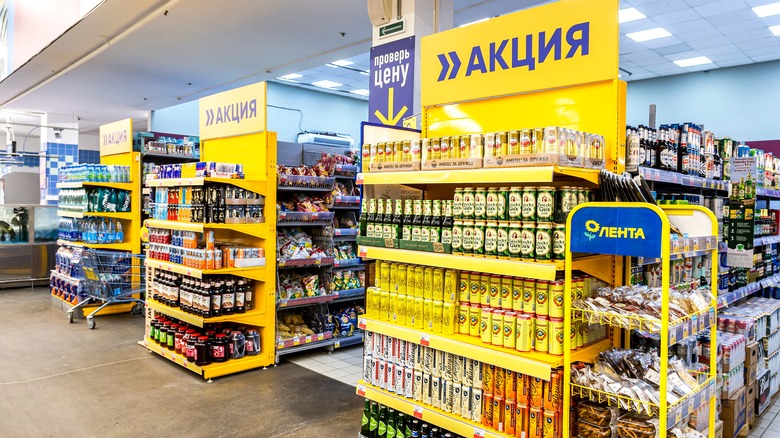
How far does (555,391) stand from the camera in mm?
2484

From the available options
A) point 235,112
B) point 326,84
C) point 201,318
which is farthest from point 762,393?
point 326,84

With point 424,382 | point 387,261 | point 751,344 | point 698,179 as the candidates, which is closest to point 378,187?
point 387,261

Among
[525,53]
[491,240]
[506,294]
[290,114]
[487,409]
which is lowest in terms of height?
[487,409]

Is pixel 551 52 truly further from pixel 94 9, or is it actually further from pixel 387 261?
pixel 94 9

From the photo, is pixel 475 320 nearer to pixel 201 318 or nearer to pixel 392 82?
pixel 392 82

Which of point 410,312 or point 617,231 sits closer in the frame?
point 617,231

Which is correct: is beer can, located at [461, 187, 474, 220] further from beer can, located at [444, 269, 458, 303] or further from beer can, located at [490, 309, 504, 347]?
beer can, located at [490, 309, 504, 347]

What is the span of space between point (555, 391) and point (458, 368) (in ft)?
1.93

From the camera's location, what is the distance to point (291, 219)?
18.5 feet

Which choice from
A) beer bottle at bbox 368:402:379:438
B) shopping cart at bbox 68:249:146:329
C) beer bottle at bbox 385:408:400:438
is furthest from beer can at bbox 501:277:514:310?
shopping cart at bbox 68:249:146:329

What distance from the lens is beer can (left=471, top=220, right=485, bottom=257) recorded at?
2.78 m

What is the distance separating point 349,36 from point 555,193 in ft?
18.6

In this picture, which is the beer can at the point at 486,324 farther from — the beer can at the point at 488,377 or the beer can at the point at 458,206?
the beer can at the point at 458,206

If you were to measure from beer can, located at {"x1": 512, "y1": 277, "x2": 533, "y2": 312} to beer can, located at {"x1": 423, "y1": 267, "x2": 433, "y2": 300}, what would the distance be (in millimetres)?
529
